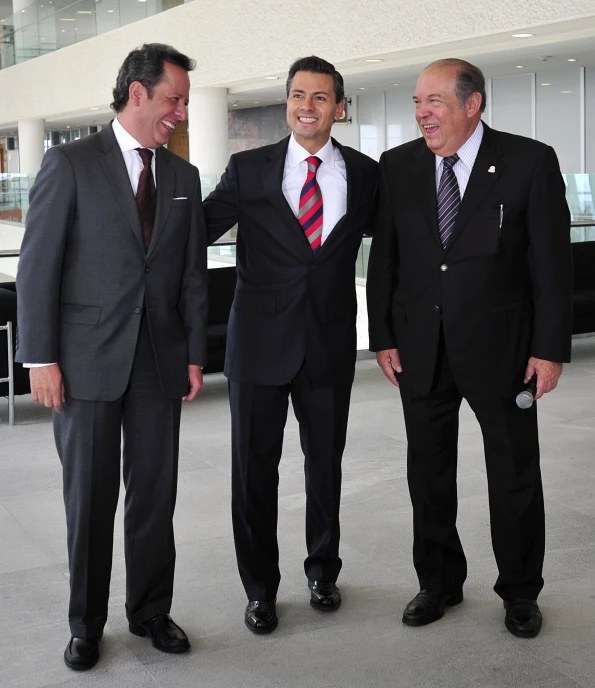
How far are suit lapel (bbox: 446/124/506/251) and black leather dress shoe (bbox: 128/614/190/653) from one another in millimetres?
1526

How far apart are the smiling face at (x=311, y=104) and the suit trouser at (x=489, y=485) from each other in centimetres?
84

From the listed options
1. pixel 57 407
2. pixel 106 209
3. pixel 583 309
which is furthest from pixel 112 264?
pixel 583 309

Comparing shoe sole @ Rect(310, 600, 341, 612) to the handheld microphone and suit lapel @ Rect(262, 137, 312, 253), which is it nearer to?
the handheld microphone

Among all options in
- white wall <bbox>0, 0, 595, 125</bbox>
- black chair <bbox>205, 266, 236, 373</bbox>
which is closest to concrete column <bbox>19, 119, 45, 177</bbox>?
white wall <bbox>0, 0, 595, 125</bbox>

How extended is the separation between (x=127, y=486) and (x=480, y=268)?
1350 mm

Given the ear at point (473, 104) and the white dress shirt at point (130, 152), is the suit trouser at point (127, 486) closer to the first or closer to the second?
the white dress shirt at point (130, 152)

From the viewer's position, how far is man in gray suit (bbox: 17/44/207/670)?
3.00 m

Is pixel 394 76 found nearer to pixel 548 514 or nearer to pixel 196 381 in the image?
pixel 548 514

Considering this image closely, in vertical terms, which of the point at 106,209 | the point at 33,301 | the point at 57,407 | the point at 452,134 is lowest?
the point at 57,407

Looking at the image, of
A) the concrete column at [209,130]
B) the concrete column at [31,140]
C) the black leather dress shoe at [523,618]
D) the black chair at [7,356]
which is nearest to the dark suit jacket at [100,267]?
the black leather dress shoe at [523,618]

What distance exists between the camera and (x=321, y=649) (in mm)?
3256

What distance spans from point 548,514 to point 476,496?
39 centimetres

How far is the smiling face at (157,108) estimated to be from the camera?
3027mm

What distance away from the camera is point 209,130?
18359mm
